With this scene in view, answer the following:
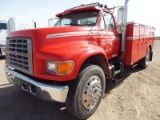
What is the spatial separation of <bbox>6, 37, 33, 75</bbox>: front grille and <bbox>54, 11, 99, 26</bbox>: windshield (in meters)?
1.53

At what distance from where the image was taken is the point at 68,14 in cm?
430

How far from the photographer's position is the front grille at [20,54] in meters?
2.61

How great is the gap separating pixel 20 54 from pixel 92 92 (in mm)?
1520

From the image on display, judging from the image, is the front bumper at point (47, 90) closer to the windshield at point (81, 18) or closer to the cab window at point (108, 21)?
the windshield at point (81, 18)

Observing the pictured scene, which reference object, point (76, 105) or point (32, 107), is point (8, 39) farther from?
point (76, 105)

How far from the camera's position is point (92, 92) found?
9.66ft

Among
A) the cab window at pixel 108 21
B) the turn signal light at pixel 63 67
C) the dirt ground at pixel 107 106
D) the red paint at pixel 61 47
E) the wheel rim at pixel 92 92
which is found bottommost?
the dirt ground at pixel 107 106

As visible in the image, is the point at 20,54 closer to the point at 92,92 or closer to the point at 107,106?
the point at 92,92

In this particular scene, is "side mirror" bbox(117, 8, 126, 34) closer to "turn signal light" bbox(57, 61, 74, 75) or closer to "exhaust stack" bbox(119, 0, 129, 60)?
"exhaust stack" bbox(119, 0, 129, 60)

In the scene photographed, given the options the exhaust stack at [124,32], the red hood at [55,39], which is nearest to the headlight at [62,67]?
the red hood at [55,39]

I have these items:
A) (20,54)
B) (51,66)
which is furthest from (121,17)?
(20,54)

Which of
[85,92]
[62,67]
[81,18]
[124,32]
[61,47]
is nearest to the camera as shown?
[62,67]

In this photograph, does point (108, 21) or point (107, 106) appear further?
point (108, 21)

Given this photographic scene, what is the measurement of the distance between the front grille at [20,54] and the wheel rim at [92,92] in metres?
1.04
